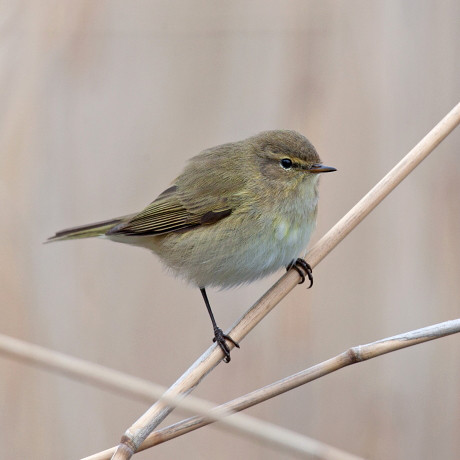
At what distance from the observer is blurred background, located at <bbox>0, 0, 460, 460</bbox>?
2.88 meters

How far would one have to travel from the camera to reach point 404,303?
3.02 meters

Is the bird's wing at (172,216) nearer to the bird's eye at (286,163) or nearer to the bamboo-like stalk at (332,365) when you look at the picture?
the bird's eye at (286,163)

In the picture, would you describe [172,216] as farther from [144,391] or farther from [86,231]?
[144,391]

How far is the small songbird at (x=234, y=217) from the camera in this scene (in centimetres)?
258

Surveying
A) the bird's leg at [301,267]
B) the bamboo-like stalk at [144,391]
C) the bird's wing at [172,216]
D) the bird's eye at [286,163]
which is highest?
the bird's eye at [286,163]

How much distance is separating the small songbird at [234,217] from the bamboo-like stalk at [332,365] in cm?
49

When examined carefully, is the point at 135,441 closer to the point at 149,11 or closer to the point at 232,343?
the point at 232,343

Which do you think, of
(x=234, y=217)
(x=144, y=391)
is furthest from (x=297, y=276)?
(x=144, y=391)

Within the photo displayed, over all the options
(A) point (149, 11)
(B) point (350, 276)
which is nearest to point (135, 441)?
(B) point (350, 276)

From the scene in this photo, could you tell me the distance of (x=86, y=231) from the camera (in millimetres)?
2922

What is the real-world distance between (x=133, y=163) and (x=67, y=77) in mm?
566

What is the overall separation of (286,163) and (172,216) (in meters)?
0.58

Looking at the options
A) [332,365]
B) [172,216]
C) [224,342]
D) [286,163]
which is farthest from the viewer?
[172,216]

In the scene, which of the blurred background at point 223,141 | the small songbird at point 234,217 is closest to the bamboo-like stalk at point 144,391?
the small songbird at point 234,217
